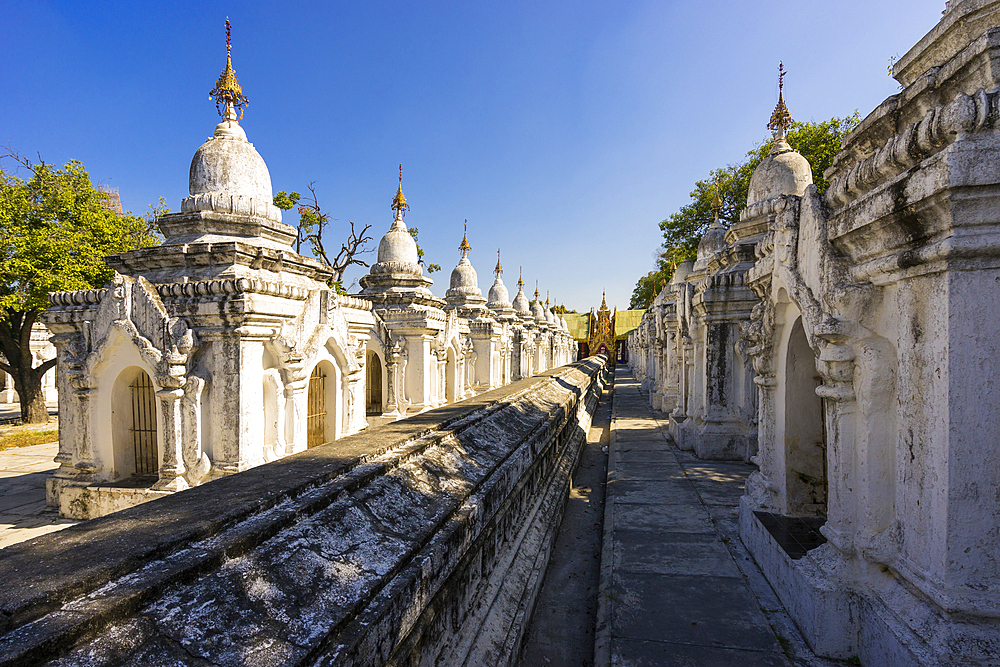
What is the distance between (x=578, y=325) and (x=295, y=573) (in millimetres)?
65348

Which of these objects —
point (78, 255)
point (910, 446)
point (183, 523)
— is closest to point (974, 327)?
point (910, 446)

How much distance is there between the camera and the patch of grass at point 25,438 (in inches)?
472

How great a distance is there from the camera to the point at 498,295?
24719 mm

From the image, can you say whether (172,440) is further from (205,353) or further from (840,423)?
(840,423)

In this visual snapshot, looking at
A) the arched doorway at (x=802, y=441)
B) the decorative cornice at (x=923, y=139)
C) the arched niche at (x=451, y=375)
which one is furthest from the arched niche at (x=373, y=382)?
the decorative cornice at (x=923, y=139)

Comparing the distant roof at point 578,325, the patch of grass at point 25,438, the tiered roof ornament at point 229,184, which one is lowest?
the patch of grass at point 25,438

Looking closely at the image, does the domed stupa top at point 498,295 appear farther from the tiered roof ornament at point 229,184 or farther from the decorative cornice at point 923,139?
the decorative cornice at point 923,139

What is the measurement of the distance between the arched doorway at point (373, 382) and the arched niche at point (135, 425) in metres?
5.83

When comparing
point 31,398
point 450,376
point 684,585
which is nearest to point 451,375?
point 450,376

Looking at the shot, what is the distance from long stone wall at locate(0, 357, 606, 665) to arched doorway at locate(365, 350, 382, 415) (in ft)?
28.1

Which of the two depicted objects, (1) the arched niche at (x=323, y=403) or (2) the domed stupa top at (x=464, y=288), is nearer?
(1) the arched niche at (x=323, y=403)

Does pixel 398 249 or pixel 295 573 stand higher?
pixel 398 249

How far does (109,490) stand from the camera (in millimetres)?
5977

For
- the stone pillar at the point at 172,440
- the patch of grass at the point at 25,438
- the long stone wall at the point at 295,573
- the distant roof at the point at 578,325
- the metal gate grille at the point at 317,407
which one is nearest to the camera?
Result: the long stone wall at the point at 295,573
